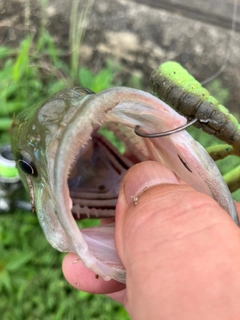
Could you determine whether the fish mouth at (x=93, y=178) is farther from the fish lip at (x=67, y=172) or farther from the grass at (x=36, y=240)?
the grass at (x=36, y=240)

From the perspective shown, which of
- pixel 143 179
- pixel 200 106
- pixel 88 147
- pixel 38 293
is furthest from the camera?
pixel 38 293

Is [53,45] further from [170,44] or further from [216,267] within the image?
[216,267]

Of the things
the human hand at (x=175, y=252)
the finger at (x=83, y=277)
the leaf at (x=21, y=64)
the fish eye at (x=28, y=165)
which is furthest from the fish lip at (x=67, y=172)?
the leaf at (x=21, y=64)

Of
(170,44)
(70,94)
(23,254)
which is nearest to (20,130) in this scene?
(70,94)

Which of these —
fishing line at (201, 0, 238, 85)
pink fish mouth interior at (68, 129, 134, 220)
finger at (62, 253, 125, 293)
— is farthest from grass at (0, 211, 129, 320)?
fishing line at (201, 0, 238, 85)

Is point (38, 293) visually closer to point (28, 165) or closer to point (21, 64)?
point (28, 165)

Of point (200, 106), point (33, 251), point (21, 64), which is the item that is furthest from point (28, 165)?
point (21, 64)
